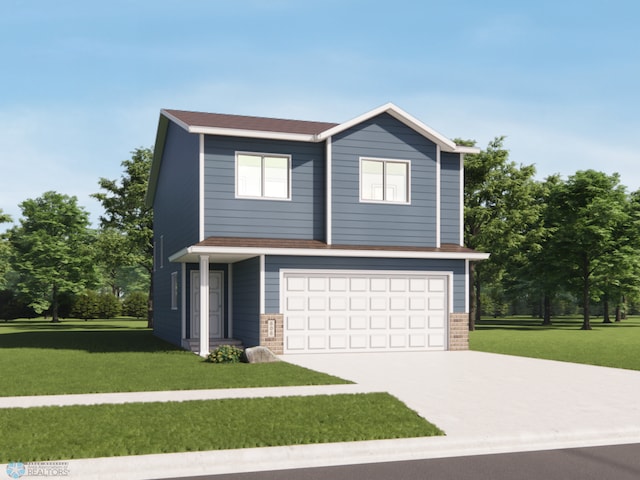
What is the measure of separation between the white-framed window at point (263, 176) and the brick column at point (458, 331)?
6.77 m

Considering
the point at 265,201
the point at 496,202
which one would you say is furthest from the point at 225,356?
the point at 496,202

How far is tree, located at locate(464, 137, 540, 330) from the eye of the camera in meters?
43.0

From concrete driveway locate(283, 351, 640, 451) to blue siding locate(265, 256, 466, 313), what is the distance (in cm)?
220

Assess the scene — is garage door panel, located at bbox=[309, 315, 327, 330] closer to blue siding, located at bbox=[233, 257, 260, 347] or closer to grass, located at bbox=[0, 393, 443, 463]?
blue siding, located at bbox=[233, 257, 260, 347]

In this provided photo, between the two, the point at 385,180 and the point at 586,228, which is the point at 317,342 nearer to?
the point at 385,180

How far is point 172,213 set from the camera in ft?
92.3

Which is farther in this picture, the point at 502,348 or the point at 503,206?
the point at 503,206

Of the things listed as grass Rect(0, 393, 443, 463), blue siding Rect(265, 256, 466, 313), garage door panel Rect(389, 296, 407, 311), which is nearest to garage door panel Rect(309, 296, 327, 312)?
blue siding Rect(265, 256, 466, 313)

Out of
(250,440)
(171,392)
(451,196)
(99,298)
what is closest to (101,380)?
(171,392)

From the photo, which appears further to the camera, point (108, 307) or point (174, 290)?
point (108, 307)

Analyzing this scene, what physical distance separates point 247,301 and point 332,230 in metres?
3.63

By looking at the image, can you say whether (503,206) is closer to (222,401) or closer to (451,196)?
(451,196)

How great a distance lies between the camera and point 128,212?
161 feet

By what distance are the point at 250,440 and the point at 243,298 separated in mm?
15082
